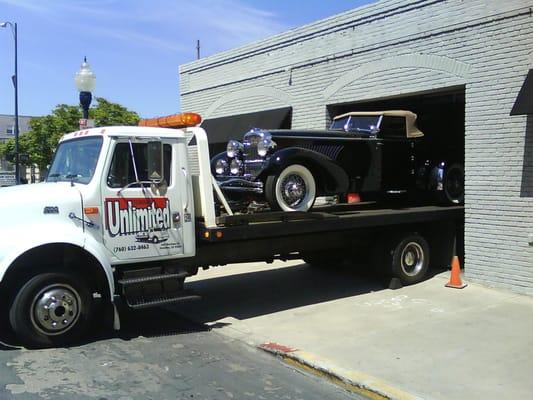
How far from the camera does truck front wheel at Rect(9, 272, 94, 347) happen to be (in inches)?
235

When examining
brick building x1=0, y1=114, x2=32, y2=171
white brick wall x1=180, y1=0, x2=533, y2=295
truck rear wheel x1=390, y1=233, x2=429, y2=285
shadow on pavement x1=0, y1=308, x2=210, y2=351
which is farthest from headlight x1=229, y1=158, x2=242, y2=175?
brick building x1=0, y1=114, x2=32, y2=171

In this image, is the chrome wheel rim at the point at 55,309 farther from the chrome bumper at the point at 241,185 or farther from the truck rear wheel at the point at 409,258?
the truck rear wheel at the point at 409,258

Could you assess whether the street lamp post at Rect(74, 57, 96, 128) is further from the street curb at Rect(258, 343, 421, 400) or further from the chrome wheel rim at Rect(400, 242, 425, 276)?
the street curb at Rect(258, 343, 421, 400)

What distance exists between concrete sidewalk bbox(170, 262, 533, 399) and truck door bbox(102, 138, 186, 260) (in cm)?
142

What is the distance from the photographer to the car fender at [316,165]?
7812 millimetres

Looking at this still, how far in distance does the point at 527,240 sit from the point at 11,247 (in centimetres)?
691

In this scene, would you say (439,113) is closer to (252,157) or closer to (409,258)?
(409,258)

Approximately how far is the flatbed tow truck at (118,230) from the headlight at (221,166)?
1057 mm

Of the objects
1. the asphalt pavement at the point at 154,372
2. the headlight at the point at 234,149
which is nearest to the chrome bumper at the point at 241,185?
the headlight at the point at 234,149

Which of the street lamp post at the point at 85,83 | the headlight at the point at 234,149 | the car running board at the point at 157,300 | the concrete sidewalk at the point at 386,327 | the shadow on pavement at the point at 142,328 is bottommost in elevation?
the shadow on pavement at the point at 142,328

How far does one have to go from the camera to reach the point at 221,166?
875 centimetres

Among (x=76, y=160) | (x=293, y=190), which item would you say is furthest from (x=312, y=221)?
(x=76, y=160)

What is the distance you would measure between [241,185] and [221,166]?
0.78 m

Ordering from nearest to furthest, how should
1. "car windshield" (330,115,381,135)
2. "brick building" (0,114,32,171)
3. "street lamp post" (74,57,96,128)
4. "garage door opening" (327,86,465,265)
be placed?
1. "car windshield" (330,115,381,135)
2. "garage door opening" (327,86,465,265)
3. "street lamp post" (74,57,96,128)
4. "brick building" (0,114,32,171)
